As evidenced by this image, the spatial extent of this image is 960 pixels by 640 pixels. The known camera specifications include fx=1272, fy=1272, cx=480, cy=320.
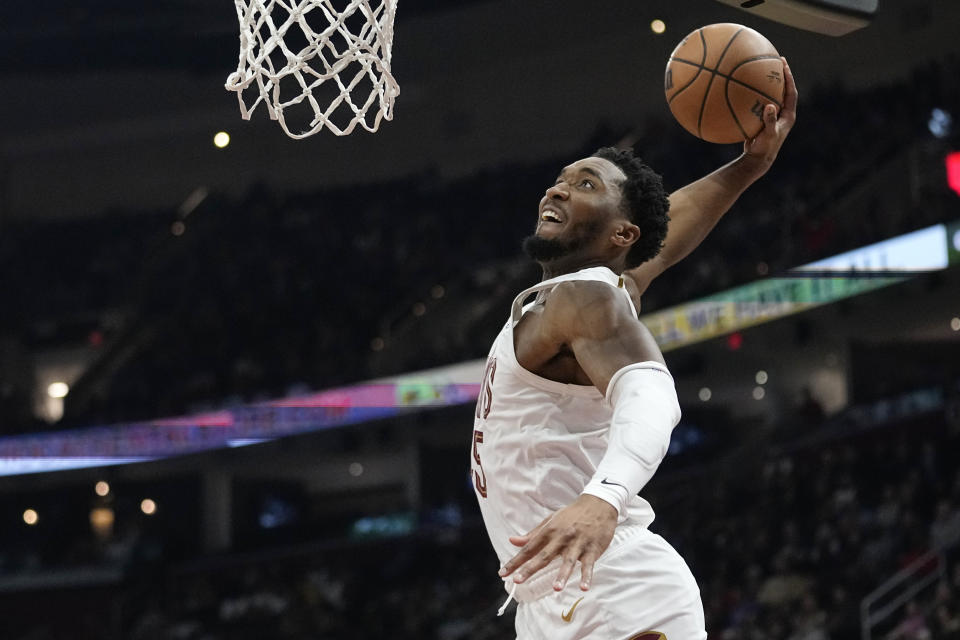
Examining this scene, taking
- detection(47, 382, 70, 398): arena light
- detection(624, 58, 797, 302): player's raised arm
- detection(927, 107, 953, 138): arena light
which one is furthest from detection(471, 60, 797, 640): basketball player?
detection(47, 382, 70, 398): arena light

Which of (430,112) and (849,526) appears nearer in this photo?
(849,526)

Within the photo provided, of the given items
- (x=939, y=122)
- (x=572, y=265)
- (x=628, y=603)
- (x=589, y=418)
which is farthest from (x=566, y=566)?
(x=939, y=122)

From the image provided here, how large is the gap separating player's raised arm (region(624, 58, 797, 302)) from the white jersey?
2.50 ft

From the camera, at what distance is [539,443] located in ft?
9.04

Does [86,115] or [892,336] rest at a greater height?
[86,115]

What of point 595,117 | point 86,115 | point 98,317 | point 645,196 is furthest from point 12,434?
point 645,196

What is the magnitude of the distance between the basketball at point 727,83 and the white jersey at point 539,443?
0.98 metres

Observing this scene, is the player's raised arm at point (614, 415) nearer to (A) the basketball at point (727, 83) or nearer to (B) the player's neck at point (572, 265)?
(B) the player's neck at point (572, 265)

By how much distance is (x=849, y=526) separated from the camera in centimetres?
1112

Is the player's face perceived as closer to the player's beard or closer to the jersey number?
the player's beard

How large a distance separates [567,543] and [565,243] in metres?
0.94

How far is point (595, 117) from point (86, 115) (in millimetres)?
5992

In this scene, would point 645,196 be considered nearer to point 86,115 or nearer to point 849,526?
point 849,526

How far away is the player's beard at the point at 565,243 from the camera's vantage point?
2.95 meters
